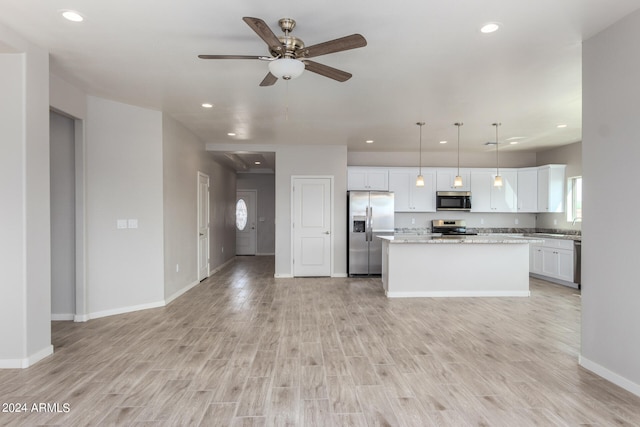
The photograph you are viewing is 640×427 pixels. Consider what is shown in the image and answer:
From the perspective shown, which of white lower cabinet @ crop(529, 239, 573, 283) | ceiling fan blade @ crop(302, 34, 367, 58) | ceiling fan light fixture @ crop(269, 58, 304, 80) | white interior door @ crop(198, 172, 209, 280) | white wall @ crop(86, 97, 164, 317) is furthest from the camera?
white interior door @ crop(198, 172, 209, 280)

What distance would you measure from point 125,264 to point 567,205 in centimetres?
794

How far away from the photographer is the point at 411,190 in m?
7.46

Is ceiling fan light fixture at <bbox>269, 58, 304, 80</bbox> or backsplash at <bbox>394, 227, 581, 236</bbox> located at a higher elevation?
ceiling fan light fixture at <bbox>269, 58, 304, 80</bbox>

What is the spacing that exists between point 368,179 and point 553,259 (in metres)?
3.76

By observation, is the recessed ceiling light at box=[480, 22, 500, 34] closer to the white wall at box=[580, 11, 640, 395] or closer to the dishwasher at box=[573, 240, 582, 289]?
the white wall at box=[580, 11, 640, 395]

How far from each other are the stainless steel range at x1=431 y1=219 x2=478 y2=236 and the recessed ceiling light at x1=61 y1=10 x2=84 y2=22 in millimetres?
6956

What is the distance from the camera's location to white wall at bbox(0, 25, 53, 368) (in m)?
2.81

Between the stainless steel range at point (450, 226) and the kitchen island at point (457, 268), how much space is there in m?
2.24

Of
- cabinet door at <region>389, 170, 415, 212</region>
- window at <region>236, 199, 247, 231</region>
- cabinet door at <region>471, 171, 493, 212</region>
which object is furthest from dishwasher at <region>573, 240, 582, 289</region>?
window at <region>236, 199, 247, 231</region>

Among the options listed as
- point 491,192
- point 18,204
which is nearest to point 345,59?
point 18,204

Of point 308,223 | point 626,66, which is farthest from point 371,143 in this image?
point 626,66

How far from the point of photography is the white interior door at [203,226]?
6332mm

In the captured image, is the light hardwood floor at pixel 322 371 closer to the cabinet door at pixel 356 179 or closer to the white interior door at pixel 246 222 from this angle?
the cabinet door at pixel 356 179

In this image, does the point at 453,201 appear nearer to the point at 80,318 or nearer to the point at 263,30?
the point at 263,30
